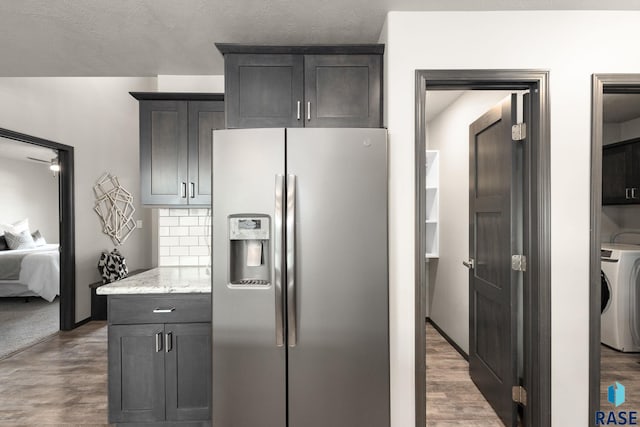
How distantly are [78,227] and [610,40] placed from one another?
17.4 feet

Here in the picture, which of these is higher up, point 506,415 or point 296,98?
point 296,98

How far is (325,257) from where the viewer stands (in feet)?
6.24

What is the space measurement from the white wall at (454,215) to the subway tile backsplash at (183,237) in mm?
2408

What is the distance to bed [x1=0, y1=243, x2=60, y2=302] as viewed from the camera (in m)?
5.01

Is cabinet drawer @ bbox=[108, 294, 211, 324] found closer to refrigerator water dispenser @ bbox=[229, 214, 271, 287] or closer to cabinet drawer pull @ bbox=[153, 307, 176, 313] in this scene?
cabinet drawer pull @ bbox=[153, 307, 176, 313]

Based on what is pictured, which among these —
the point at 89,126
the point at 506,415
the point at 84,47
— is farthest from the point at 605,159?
the point at 89,126

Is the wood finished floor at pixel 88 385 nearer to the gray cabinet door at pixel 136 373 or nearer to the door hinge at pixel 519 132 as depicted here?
the gray cabinet door at pixel 136 373

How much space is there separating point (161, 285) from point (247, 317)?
0.64 m

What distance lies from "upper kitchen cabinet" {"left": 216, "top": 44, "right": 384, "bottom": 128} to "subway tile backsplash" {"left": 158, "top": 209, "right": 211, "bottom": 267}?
3.53ft

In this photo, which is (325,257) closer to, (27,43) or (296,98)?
(296,98)

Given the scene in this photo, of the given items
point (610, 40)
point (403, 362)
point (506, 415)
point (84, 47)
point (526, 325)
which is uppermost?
point (84, 47)

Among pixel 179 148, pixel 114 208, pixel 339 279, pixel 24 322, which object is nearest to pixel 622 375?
pixel 339 279

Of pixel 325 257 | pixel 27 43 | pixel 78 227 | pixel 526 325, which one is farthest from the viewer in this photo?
pixel 78 227

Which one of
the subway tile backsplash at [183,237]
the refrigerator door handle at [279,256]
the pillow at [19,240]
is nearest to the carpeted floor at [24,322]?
the pillow at [19,240]
